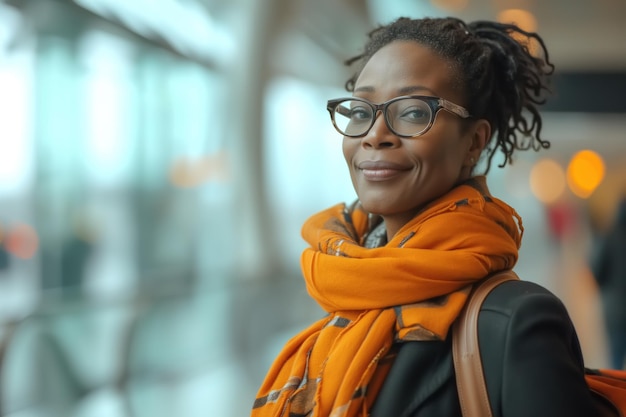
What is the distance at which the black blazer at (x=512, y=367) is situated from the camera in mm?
1545

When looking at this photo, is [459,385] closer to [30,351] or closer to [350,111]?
[350,111]

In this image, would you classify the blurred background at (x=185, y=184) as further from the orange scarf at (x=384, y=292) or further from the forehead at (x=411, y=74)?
the orange scarf at (x=384, y=292)

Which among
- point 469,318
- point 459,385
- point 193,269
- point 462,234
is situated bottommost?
point 193,269

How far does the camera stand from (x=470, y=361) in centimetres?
164

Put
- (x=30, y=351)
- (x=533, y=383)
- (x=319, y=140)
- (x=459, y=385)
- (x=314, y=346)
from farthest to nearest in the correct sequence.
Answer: (x=319, y=140), (x=30, y=351), (x=314, y=346), (x=459, y=385), (x=533, y=383)

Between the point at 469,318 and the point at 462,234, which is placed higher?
the point at 462,234

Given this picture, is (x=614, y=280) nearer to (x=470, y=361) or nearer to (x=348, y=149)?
(x=348, y=149)

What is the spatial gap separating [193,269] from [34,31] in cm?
677

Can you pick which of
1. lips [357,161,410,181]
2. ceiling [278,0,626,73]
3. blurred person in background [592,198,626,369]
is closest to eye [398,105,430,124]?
lips [357,161,410,181]

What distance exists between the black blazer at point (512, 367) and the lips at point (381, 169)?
1.17 ft

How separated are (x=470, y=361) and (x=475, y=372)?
0.02 m

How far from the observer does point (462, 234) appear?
179 cm

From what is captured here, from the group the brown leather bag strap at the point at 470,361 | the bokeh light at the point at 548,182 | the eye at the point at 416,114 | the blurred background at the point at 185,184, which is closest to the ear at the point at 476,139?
the eye at the point at 416,114

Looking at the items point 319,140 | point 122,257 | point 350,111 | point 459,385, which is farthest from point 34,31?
point 319,140
